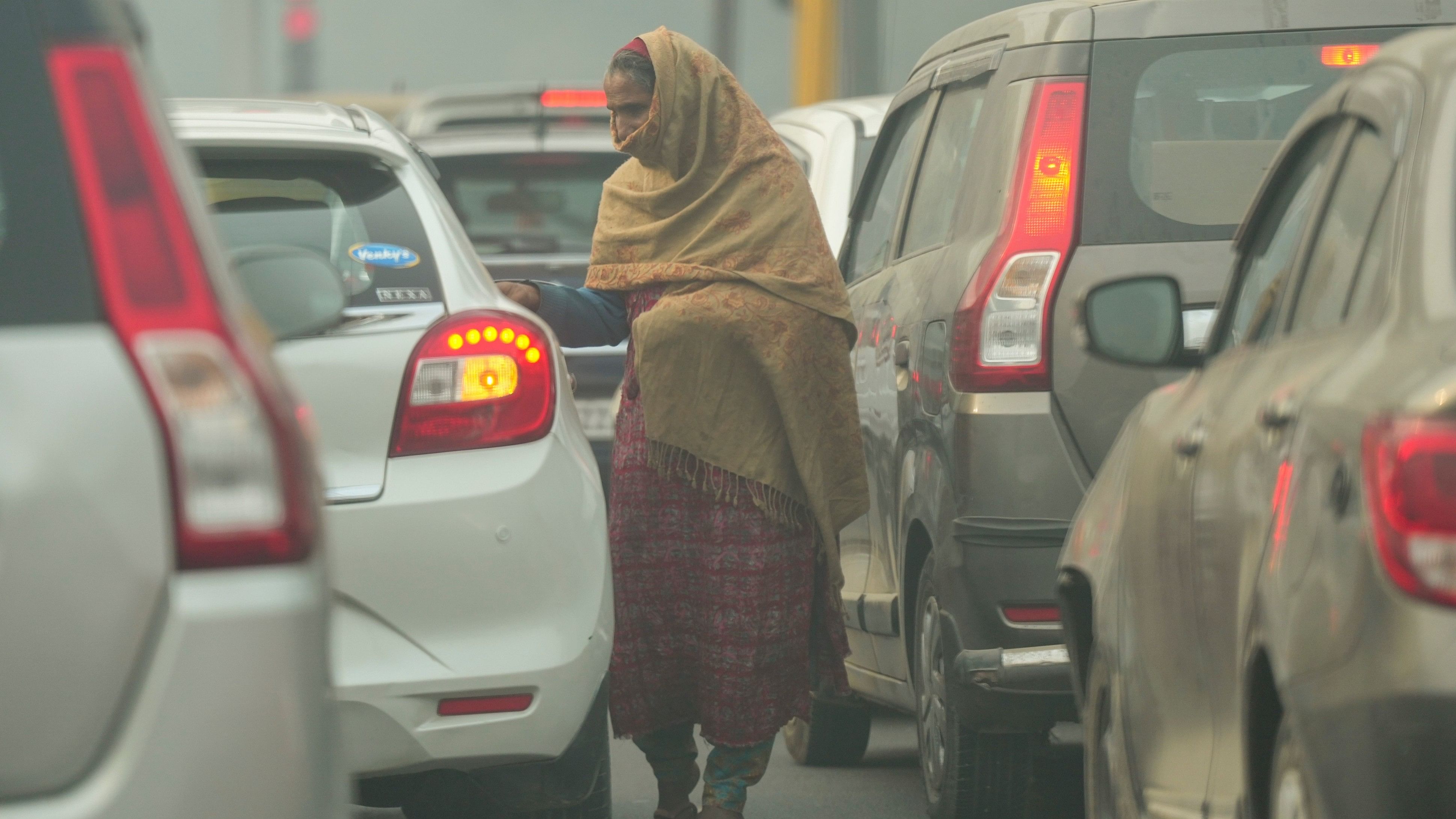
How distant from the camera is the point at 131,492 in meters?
2.15

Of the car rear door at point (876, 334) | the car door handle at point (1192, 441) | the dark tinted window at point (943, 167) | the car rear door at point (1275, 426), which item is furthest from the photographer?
the car rear door at point (876, 334)

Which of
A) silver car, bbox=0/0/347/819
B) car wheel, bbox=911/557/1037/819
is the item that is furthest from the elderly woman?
silver car, bbox=0/0/347/819

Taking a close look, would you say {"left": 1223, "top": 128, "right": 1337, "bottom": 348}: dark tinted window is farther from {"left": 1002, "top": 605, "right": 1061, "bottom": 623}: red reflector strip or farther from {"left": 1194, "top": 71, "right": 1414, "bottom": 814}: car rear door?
{"left": 1002, "top": 605, "right": 1061, "bottom": 623}: red reflector strip

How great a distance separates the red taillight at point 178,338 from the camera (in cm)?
220

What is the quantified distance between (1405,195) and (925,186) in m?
3.37

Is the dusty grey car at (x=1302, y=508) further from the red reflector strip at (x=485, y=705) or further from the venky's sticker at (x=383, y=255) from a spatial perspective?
the venky's sticker at (x=383, y=255)

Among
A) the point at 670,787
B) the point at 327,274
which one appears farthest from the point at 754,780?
the point at 327,274

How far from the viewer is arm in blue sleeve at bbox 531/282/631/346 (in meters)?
5.14

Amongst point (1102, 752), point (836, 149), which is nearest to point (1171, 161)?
point (1102, 752)

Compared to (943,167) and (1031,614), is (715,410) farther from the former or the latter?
(943,167)

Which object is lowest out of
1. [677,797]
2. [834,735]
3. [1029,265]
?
[834,735]

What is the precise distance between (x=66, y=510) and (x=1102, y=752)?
7.30 ft

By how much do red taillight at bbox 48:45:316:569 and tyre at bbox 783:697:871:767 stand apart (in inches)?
170

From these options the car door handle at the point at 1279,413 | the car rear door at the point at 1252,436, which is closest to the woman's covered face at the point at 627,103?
the car rear door at the point at 1252,436
